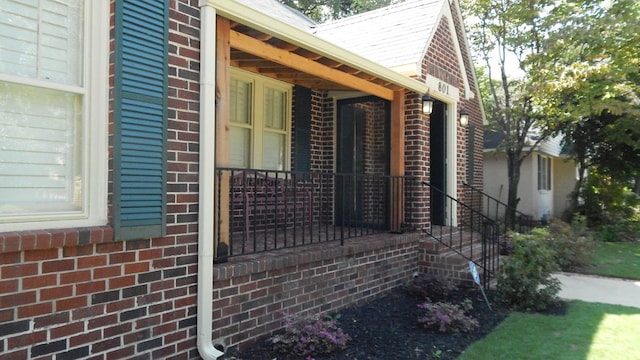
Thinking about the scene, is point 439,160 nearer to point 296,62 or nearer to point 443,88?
point 443,88

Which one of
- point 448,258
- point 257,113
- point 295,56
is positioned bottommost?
point 448,258

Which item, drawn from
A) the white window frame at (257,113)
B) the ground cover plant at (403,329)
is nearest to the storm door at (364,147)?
the white window frame at (257,113)

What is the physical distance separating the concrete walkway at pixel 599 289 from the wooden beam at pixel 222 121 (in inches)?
191

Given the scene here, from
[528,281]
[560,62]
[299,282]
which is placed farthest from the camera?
[560,62]

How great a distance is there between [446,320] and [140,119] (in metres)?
3.55

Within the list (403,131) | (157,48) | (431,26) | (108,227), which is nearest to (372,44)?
(431,26)

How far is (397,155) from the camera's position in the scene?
23.3 ft

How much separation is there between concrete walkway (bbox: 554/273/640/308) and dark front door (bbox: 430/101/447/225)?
2224mm

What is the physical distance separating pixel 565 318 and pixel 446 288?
1.37m

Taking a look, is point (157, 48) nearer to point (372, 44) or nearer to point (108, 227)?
point (108, 227)

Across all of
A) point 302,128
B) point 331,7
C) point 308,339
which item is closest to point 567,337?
point 308,339

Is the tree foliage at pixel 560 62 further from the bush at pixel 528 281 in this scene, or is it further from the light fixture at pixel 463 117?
the bush at pixel 528 281

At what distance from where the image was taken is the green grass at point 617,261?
830cm

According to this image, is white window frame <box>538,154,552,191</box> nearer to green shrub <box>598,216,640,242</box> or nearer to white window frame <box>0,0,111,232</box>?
green shrub <box>598,216,640,242</box>
